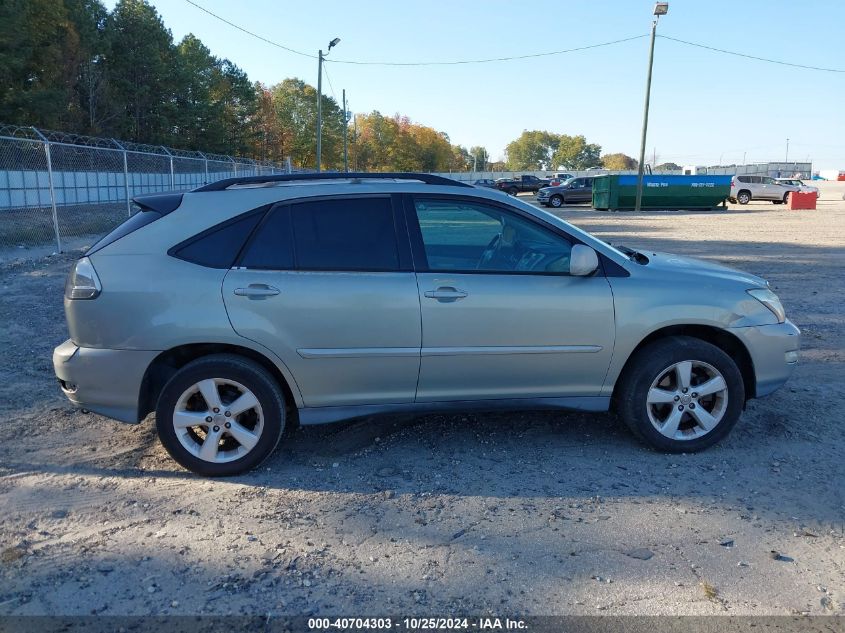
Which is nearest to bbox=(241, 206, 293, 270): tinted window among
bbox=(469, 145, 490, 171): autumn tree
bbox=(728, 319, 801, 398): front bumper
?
bbox=(728, 319, 801, 398): front bumper

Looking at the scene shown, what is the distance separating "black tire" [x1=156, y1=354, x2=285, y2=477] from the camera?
3648 mm

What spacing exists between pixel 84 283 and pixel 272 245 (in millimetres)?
1066

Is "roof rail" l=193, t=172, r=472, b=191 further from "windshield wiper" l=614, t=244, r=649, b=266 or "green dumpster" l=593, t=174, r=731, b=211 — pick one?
"green dumpster" l=593, t=174, r=731, b=211

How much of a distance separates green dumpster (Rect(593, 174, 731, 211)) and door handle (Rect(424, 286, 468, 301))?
30352mm

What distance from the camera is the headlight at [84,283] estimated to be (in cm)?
365

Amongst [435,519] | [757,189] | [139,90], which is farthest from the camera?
[139,90]

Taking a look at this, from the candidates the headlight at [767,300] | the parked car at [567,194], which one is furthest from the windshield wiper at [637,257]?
the parked car at [567,194]

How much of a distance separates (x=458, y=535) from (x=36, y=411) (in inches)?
135

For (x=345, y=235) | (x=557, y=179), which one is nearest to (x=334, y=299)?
(x=345, y=235)

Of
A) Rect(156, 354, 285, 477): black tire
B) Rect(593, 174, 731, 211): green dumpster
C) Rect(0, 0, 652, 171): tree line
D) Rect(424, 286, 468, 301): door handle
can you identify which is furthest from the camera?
Rect(0, 0, 652, 171): tree line

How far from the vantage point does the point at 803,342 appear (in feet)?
22.0

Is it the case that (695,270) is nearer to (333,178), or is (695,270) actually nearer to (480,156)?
(333,178)

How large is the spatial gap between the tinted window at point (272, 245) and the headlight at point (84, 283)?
0.82 meters

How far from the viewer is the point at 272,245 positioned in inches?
150
